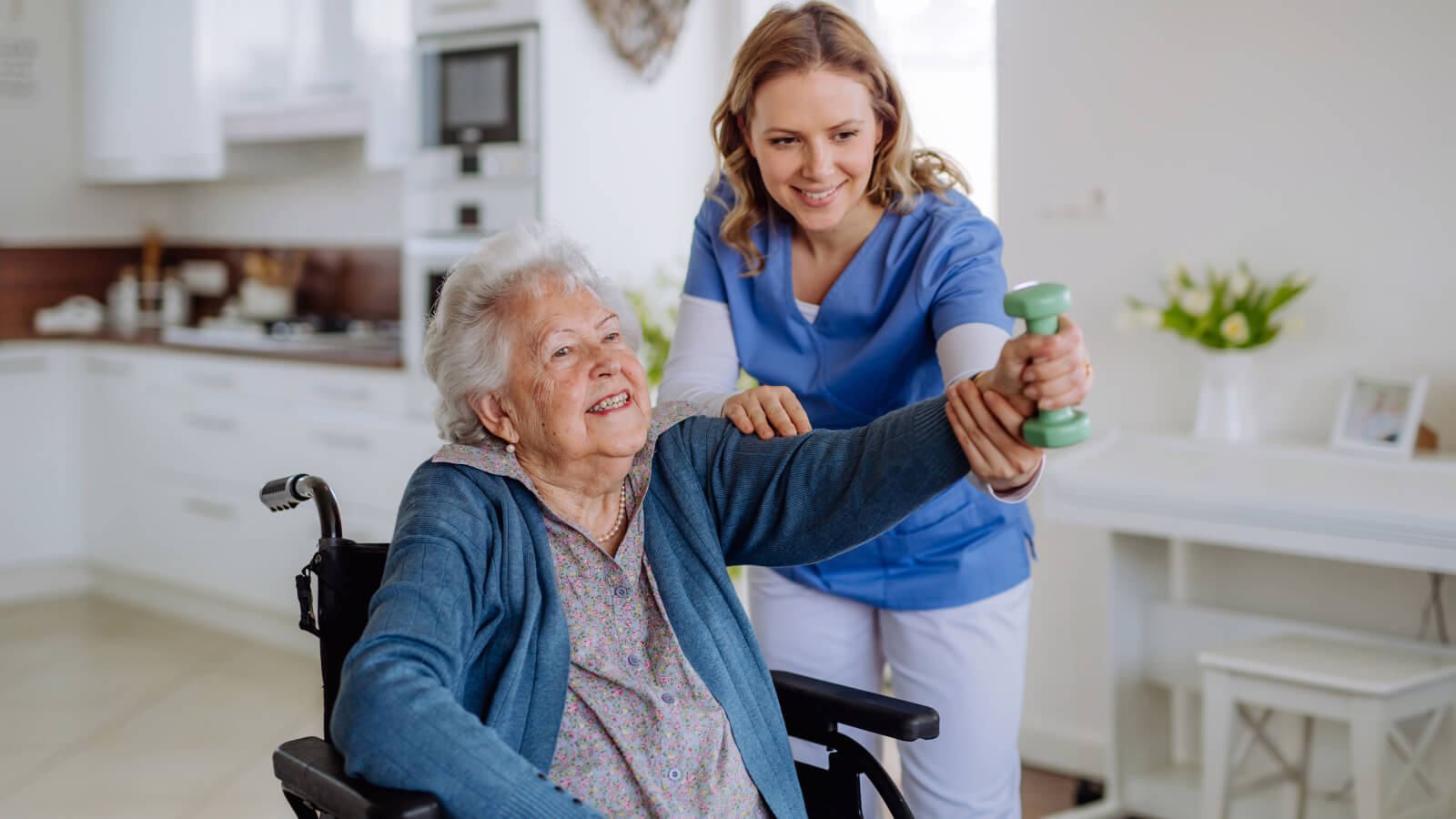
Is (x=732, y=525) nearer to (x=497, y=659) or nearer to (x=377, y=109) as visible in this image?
(x=497, y=659)

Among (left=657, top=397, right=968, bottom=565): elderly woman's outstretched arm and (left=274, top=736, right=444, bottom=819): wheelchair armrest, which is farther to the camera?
(left=657, top=397, right=968, bottom=565): elderly woman's outstretched arm

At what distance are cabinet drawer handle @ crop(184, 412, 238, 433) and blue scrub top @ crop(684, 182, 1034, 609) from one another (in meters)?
2.97

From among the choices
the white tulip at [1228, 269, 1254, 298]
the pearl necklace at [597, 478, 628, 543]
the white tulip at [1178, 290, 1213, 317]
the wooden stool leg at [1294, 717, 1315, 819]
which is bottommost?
the wooden stool leg at [1294, 717, 1315, 819]

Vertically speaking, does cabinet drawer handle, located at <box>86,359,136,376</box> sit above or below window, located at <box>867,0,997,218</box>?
below

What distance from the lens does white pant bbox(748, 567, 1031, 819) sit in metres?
1.77

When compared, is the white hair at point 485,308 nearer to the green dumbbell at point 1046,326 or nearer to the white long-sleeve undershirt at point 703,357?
the white long-sleeve undershirt at point 703,357

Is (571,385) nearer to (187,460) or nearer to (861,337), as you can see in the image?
(861,337)

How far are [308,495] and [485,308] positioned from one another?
0.32 meters

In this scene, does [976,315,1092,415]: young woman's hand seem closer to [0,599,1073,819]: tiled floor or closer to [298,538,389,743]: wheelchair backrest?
[298,538,389,743]: wheelchair backrest

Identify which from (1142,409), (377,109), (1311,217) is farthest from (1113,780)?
(377,109)

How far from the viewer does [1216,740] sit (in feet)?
8.59

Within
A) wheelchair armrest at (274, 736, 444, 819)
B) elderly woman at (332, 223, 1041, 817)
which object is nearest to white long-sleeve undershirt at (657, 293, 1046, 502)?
elderly woman at (332, 223, 1041, 817)

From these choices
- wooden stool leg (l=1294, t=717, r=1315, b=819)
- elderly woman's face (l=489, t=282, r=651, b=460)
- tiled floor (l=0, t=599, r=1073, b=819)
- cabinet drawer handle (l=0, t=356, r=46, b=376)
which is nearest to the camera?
elderly woman's face (l=489, t=282, r=651, b=460)

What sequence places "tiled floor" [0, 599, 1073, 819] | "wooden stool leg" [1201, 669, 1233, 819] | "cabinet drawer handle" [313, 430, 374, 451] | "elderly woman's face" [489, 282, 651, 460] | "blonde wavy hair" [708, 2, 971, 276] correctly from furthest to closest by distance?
1. "cabinet drawer handle" [313, 430, 374, 451]
2. "tiled floor" [0, 599, 1073, 819]
3. "wooden stool leg" [1201, 669, 1233, 819]
4. "blonde wavy hair" [708, 2, 971, 276]
5. "elderly woman's face" [489, 282, 651, 460]
